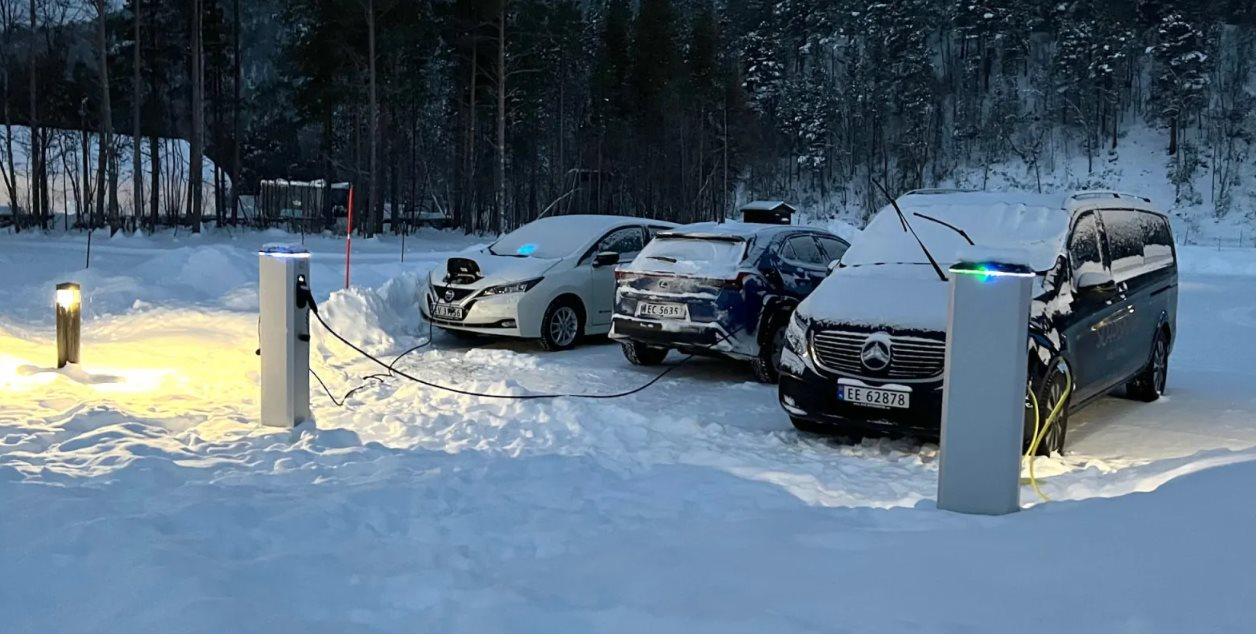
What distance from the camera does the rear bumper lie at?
9.31 metres

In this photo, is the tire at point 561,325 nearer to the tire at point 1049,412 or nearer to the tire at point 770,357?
the tire at point 770,357

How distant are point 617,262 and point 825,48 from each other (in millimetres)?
83034

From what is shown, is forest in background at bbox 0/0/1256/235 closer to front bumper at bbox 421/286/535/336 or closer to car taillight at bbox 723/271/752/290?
front bumper at bbox 421/286/535/336

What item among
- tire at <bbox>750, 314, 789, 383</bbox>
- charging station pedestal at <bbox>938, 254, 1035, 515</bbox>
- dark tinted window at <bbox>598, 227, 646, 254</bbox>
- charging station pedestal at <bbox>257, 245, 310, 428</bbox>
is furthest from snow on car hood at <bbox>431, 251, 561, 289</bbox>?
charging station pedestal at <bbox>938, 254, 1035, 515</bbox>

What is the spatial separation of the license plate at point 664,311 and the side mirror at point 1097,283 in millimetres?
3461

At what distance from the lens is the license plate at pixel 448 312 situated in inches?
447

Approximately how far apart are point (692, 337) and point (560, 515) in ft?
14.6

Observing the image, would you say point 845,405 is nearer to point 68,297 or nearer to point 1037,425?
point 1037,425

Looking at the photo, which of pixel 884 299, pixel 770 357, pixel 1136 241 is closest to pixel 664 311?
pixel 770 357

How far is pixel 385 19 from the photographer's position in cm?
4028

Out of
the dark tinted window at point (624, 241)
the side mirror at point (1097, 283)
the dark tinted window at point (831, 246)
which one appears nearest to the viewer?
the side mirror at point (1097, 283)

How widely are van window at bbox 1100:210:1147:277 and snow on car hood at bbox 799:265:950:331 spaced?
178 cm

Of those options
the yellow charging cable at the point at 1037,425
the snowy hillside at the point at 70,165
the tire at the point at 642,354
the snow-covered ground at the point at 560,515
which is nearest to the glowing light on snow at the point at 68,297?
the snow-covered ground at the point at 560,515

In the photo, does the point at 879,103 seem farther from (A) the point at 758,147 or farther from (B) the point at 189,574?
(B) the point at 189,574
